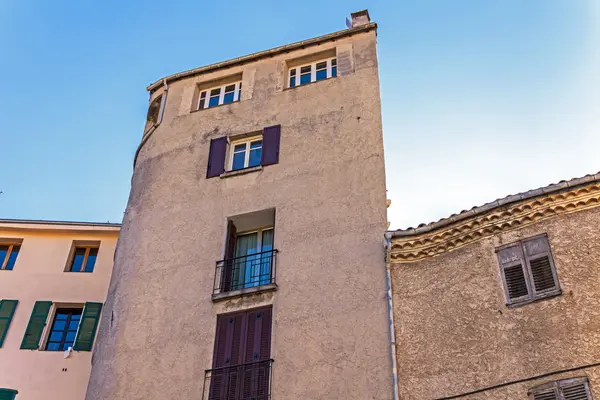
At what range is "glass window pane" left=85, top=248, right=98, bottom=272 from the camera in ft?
70.1

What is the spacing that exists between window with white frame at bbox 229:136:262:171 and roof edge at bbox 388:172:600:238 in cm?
533

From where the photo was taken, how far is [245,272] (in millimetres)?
16750

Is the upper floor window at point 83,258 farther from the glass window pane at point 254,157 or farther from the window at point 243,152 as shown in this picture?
the glass window pane at point 254,157

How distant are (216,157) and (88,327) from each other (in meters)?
5.75

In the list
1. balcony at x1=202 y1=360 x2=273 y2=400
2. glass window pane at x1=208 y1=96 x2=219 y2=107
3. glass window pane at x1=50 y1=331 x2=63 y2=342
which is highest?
glass window pane at x1=208 y1=96 x2=219 y2=107

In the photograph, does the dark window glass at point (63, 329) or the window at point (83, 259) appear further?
the window at point (83, 259)

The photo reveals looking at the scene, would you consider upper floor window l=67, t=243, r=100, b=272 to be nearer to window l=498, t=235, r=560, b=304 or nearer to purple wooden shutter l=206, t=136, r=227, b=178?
purple wooden shutter l=206, t=136, r=227, b=178

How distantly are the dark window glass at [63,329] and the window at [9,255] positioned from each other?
8.33 ft

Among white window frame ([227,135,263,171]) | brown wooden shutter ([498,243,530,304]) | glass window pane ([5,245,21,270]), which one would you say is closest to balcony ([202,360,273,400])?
brown wooden shutter ([498,243,530,304])

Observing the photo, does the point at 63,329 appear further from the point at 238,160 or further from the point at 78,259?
the point at 238,160

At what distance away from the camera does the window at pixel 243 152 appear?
18875mm

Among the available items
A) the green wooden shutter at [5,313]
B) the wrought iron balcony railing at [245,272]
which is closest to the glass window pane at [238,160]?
the wrought iron balcony railing at [245,272]

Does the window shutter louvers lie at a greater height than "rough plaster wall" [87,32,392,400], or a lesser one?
lesser

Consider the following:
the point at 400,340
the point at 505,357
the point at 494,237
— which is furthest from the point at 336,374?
the point at 494,237
